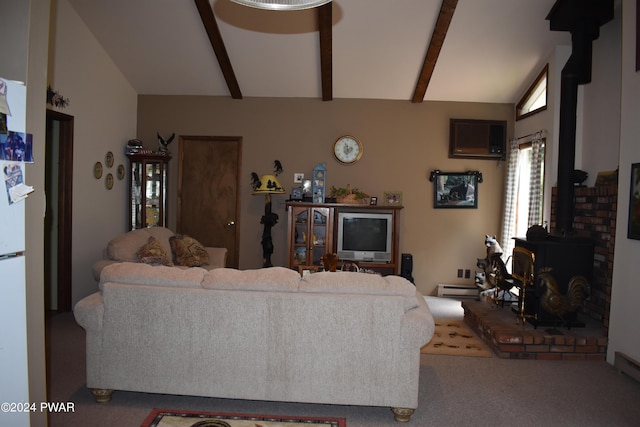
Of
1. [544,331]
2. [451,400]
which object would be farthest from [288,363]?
[544,331]

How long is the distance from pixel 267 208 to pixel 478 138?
2991mm

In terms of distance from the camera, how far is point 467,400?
2.96 meters

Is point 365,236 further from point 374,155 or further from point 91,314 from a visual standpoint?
point 91,314

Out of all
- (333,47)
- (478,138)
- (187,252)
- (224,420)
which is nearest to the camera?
(224,420)

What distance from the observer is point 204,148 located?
630 cm

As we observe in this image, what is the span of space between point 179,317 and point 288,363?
2.26 ft

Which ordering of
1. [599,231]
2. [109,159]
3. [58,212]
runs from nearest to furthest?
1. [599,231]
2. [58,212]
3. [109,159]

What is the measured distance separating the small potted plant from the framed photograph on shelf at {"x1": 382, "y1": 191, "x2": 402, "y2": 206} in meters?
0.25

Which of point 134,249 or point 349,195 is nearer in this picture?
point 134,249

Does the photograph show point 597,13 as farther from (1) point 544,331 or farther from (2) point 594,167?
(1) point 544,331

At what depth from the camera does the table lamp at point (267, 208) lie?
5.86m

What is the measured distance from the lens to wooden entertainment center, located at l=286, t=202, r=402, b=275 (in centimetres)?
584

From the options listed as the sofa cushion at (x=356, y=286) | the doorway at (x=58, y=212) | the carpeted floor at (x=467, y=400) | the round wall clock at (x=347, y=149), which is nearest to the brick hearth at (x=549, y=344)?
the carpeted floor at (x=467, y=400)

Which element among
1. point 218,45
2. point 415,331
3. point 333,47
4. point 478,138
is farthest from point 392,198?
point 415,331
